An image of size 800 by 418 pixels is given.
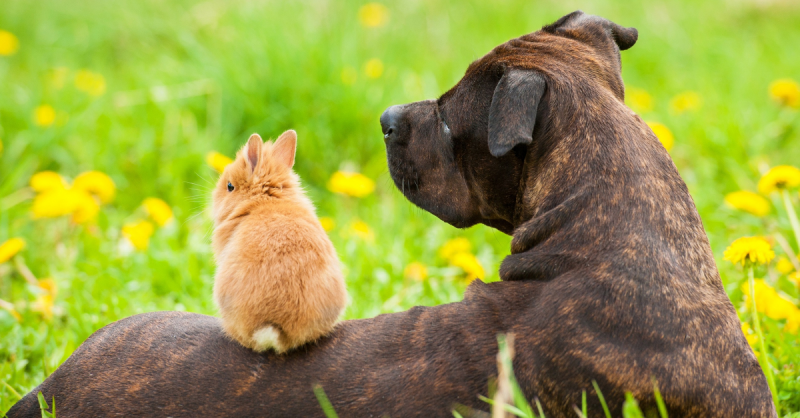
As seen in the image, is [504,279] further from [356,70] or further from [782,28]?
[782,28]

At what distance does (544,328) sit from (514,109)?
2.23 ft

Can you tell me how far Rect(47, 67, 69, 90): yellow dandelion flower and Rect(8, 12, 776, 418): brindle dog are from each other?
455 cm

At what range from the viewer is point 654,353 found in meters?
1.94

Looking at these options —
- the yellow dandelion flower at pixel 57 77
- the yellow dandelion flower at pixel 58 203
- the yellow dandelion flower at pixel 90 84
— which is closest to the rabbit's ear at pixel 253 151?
the yellow dandelion flower at pixel 58 203

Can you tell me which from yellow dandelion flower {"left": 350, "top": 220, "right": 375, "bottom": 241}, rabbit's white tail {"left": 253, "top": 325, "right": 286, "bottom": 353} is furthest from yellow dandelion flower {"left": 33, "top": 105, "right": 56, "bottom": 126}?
rabbit's white tail {"left": 253, "top": 325, "right": 286, "bottom": 353}

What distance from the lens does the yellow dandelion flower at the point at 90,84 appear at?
601 cm

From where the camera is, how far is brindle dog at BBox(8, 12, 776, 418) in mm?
1963

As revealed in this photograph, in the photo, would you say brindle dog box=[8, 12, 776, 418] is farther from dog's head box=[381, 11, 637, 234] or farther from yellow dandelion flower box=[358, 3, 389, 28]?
yellow dandelion flower box=[358, 3, 389, 28]

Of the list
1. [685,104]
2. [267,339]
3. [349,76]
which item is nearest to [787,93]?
[685,104]

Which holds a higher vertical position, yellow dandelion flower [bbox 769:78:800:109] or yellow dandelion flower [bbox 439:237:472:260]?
yellow dandelion flower [bbox 769:78:800:109]

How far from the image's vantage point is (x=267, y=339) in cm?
212

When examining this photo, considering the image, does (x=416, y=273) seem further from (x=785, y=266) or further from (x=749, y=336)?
(x=785, y=266)

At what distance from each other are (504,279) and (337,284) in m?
0.54

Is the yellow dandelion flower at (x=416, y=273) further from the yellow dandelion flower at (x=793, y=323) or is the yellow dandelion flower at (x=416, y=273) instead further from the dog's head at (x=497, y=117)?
the yellow dandelion flower at (x=793, y=323)
